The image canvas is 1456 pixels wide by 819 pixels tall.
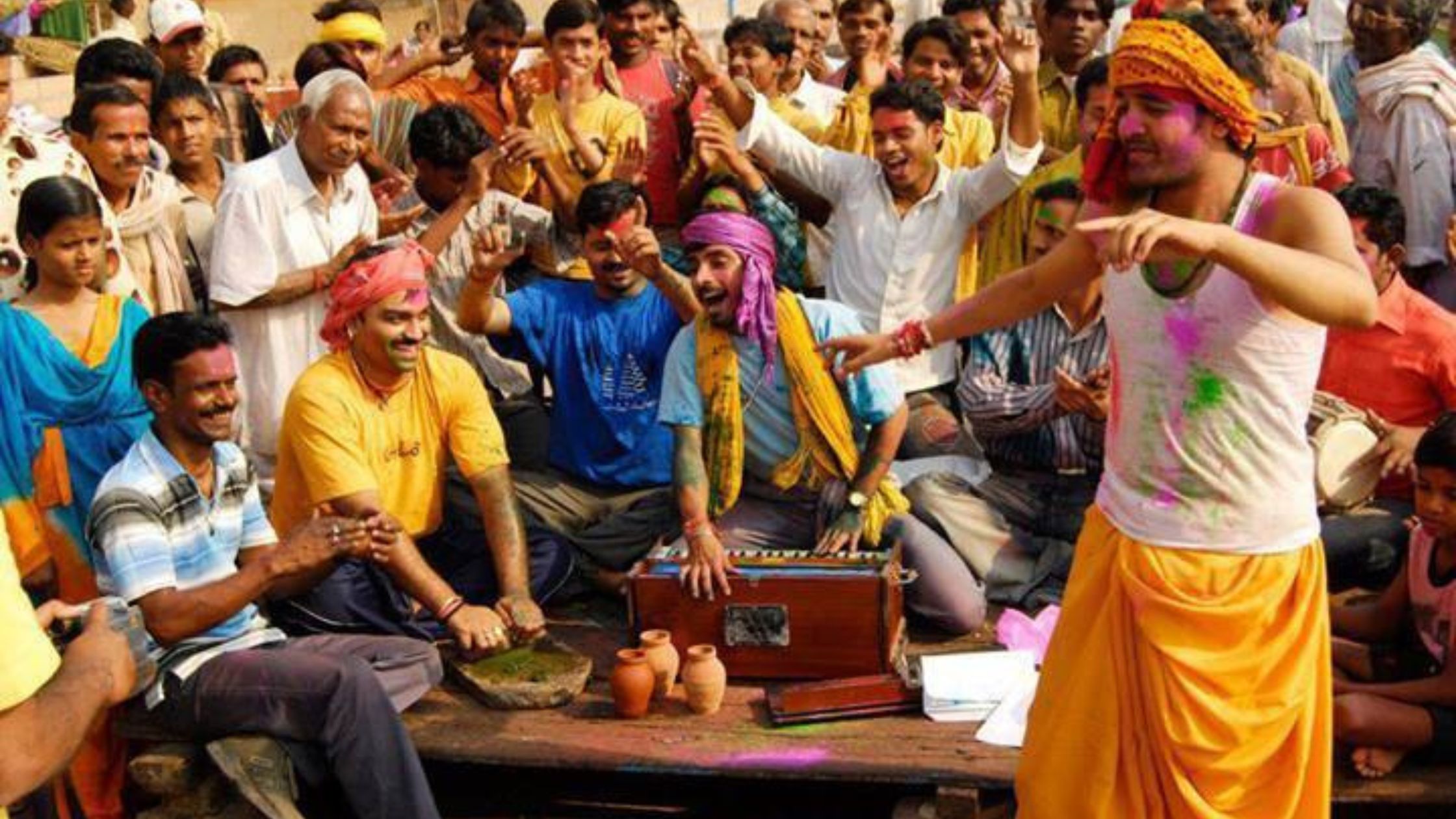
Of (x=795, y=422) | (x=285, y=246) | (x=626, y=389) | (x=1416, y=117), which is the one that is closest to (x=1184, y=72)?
(x=795, y=422)

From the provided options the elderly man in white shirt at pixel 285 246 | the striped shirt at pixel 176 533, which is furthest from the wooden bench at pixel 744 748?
the elderly man in white shirt at pixel 285 246

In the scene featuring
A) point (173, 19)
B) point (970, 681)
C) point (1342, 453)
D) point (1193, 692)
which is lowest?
point (970, 681)

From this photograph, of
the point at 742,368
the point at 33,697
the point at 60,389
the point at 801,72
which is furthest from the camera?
the point at 801,72

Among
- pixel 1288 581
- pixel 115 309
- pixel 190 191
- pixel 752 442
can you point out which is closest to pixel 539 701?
pixel 752 442

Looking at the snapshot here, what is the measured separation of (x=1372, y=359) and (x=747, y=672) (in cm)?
250

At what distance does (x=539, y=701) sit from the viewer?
5.02 m

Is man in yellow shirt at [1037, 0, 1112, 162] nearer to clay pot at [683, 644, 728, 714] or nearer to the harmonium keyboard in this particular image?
the harmonium keyboard

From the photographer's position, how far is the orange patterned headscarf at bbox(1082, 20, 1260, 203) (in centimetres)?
319

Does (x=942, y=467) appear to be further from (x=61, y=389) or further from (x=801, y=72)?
(x=61, y=389)

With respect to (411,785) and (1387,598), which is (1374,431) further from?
(411,785)

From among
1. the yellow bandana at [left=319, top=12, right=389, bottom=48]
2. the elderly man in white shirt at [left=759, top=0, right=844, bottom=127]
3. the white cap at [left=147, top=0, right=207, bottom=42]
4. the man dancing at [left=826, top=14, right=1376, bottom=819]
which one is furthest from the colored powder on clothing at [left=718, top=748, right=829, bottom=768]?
the white cap at [left=147, top=0, right=207, bottom=42]

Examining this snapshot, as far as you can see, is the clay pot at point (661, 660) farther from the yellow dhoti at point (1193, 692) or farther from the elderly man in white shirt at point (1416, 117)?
the elderly man in white shirt at point (1416, 117)

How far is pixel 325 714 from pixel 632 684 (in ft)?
3.05

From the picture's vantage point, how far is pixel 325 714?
179 inches
